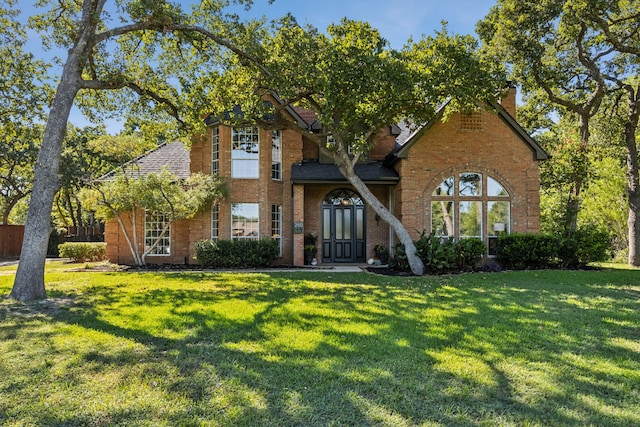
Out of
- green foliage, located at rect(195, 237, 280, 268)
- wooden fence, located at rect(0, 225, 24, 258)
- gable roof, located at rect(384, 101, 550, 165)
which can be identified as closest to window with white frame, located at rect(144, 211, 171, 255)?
green foliage, located at rect(195, 237, 280, 268)

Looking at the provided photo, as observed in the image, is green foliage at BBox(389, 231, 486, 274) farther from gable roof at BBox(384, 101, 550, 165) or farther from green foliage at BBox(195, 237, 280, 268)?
green foliage at BBox(195, 237, 280, 268)

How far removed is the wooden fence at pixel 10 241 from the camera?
22125mm

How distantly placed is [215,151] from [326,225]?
5756 millimetres

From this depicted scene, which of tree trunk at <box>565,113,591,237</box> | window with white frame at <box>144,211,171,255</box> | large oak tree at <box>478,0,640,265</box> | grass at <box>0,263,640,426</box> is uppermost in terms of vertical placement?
large oak tree at <box>478,0,640,265</box>

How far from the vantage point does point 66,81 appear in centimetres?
902

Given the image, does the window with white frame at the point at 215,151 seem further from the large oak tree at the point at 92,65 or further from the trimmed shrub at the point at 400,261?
the trimmed shrub at the point at 400,261

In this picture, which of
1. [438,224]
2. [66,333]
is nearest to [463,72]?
[438,224]

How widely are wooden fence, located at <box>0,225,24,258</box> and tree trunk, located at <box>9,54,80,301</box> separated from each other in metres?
18.0

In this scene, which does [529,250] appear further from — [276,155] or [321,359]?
[321,359]

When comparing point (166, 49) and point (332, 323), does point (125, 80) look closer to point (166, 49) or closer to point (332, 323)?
point (166, 49)

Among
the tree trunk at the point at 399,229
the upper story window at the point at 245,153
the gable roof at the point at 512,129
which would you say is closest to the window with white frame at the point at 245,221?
the upper story window at the point at 245,153

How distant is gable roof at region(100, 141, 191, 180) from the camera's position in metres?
16.6

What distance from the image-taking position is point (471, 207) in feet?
49.7

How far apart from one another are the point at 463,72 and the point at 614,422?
10575 mm
